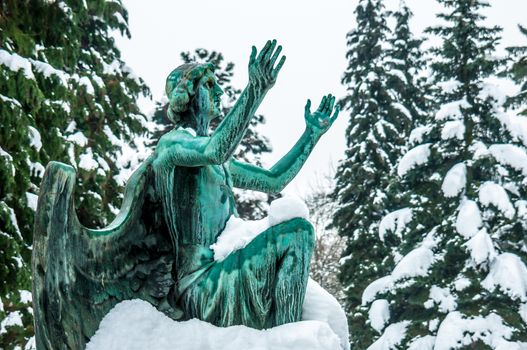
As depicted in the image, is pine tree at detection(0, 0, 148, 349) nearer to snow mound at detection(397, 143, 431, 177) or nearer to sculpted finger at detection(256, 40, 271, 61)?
sculpted finger at detection(256, 40, 271, 61)

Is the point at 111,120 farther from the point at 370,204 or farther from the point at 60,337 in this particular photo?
Answer: the point at 60,337

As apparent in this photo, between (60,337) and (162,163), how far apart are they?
94cm

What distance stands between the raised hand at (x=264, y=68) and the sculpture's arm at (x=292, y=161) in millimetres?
757

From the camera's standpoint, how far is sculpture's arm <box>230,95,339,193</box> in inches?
160

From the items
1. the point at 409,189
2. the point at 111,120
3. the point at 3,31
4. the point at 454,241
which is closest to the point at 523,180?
the point at 454,241

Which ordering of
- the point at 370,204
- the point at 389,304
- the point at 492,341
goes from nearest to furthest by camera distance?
the point at 492,341
the point at 389,304
the point at 370,204

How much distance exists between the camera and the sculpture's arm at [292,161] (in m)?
4.07

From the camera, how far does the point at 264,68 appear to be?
130 inches

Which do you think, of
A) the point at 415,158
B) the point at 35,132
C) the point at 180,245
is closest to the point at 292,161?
the point at 180,245

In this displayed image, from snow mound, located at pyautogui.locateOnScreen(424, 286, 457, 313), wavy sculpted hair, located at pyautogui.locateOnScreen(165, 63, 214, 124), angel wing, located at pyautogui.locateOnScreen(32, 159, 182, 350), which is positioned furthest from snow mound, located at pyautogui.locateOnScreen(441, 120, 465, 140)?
angel wing, located at pyautogui.locateOnScreen(32, 159, 182, 350)

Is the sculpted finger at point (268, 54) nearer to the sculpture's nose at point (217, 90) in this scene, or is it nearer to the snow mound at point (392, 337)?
the sculpture's nose at point (217, 90)

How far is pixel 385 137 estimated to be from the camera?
24281 millimetres

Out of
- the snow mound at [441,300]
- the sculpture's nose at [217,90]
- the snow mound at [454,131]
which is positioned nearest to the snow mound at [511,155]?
the snow mound at [454,131]

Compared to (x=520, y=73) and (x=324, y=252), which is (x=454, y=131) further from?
(x=324, y=252)
